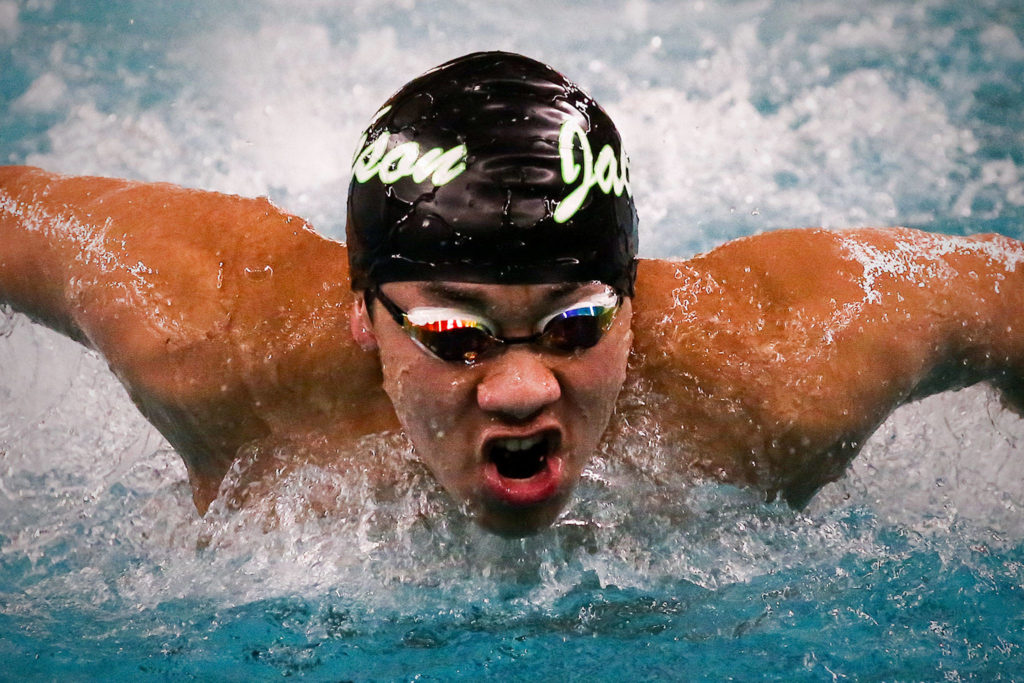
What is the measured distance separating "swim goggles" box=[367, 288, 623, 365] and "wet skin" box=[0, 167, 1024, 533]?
140mm

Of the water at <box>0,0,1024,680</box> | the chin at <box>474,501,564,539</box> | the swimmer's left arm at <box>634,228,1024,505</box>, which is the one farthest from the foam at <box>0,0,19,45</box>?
the chin at <box>474,501,564,539</box>

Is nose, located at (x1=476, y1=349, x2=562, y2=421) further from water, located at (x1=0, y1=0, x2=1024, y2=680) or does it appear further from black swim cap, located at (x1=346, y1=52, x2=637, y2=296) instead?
water, located at (x1=0, y1=0, x2=1024, y2=680)

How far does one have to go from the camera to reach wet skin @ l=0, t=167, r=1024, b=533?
182 cm

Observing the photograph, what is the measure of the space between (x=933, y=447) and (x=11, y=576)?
1.97 metres

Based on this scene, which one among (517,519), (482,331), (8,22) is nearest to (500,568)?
(517,519)

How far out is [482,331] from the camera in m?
1.54

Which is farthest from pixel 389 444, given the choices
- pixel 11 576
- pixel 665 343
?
pixel 11 576

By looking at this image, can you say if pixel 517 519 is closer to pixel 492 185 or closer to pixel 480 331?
pixel 480 331

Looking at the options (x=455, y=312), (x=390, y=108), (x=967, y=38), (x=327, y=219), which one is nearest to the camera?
(x=455, y=312)

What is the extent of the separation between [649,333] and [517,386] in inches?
16.4

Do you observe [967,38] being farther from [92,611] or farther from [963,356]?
[92,611]

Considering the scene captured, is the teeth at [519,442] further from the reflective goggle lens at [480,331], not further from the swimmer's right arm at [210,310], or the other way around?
the swimmer's right arm at [210,310]

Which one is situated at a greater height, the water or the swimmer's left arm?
the swimmer's left arm

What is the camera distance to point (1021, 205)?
12.0ft
